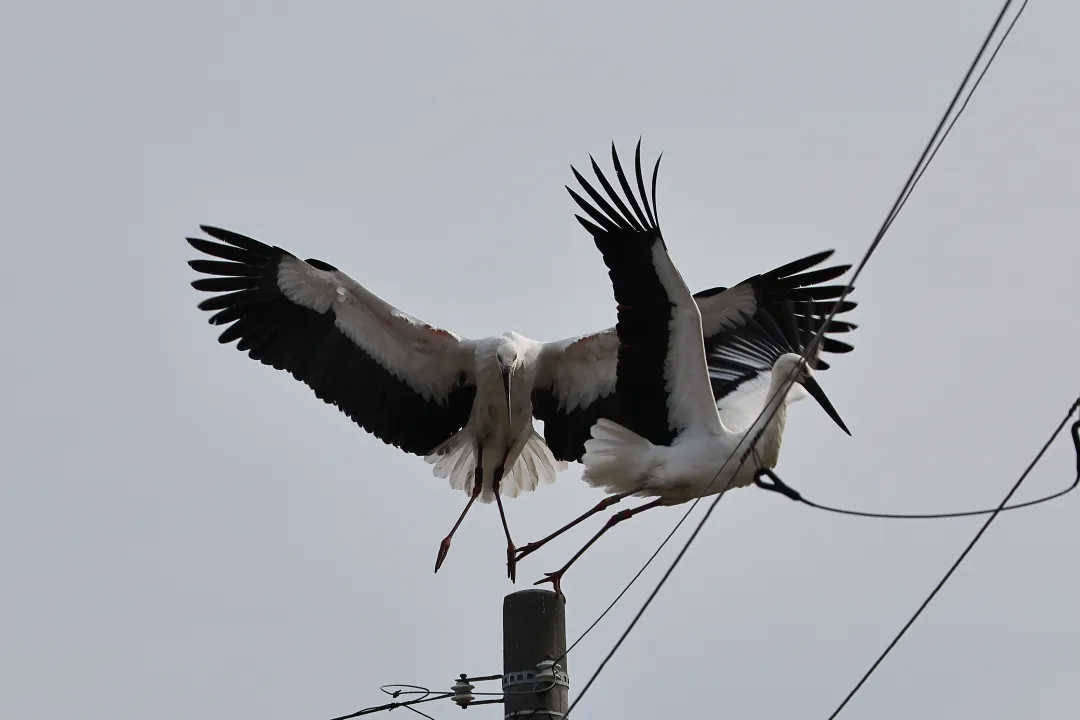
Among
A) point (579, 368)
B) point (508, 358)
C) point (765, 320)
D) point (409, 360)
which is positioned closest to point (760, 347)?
point (765, 320)

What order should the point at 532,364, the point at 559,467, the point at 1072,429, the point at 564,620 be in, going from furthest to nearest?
1. the point at 559,467
2. the point at 532,364
3. the point at 564,620
4. the point at 1072,429

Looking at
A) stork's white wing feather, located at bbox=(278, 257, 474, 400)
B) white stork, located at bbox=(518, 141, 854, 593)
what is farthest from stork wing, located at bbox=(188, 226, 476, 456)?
white stork, located at bbox=(518, 141, 854, 593)

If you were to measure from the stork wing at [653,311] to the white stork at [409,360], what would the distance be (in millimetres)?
2028

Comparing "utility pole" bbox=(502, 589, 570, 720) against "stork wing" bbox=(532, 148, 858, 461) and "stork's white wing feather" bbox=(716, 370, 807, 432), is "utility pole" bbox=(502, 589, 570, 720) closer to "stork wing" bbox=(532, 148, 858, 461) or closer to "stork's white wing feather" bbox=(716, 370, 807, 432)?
"stork's white wing feather" bbox=(716, 370, 807, 432)

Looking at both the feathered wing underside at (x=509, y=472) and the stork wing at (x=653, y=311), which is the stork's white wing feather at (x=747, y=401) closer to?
the stork wing at (x=653, y=311)

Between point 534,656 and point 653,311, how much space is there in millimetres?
2648

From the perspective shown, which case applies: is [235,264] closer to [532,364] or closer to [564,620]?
[532,364]

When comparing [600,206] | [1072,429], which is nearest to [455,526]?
[600,206]

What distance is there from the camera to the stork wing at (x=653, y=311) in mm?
7992

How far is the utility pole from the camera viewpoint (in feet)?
18.6

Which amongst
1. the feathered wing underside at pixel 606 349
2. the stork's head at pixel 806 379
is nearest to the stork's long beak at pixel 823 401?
the stork's head at pixel 806 379

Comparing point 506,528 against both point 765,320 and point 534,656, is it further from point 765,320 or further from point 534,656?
point 534,656

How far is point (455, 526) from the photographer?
1057cm

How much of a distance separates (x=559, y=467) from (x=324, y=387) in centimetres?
163
